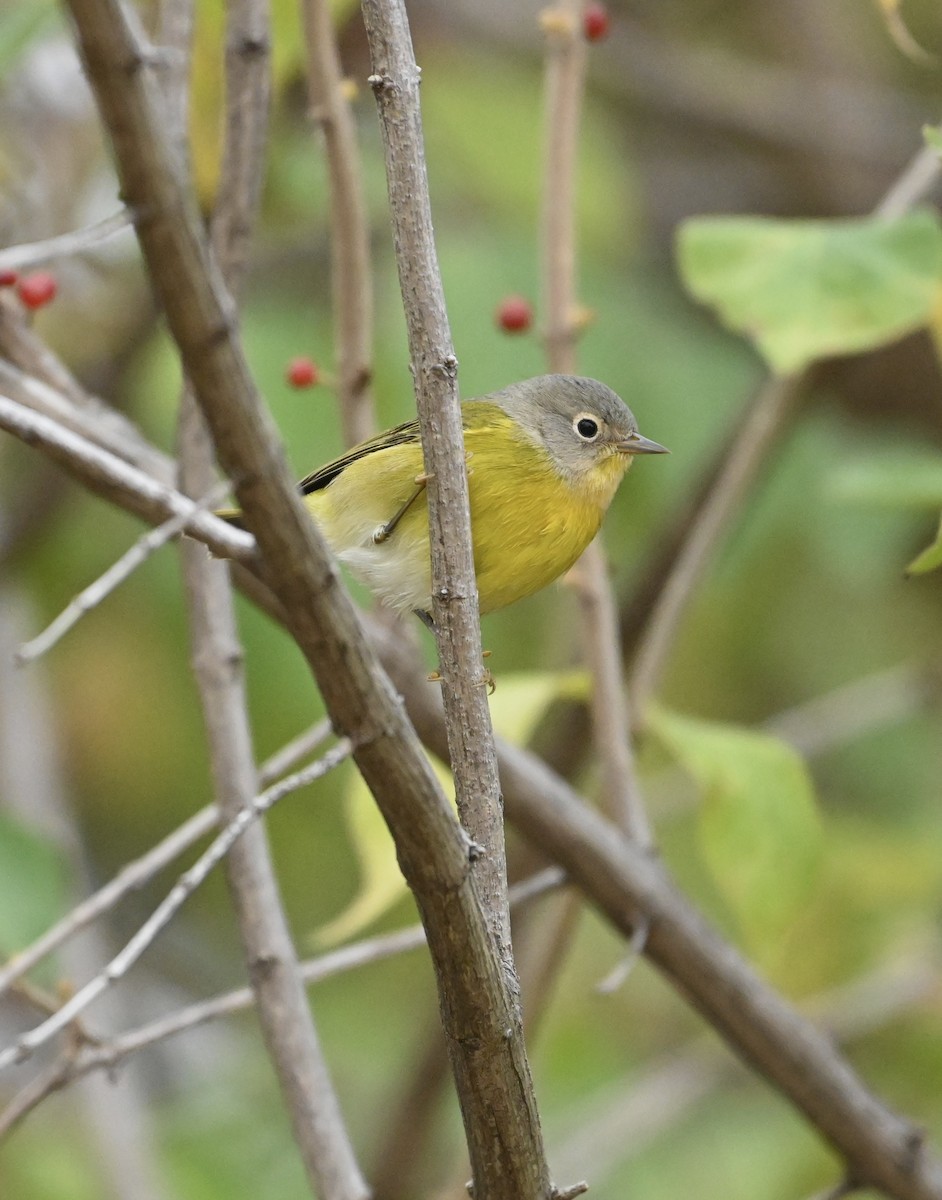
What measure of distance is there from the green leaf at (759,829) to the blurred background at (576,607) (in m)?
0.29

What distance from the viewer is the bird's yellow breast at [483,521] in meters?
3.08

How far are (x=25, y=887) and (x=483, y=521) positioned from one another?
1.18m

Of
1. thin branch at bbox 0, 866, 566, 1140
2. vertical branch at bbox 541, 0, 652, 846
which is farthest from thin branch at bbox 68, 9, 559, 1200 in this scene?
vertical branch at bbox 541, 0, 652, 846

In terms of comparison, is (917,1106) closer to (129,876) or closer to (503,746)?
(503,746)

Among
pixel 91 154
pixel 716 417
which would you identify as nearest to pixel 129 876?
pixel 716 417

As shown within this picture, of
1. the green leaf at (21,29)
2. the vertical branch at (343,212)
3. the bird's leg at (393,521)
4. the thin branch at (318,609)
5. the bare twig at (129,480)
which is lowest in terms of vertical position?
the thin branch at (318,609)

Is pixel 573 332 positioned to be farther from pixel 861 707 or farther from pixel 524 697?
pixel 861 707

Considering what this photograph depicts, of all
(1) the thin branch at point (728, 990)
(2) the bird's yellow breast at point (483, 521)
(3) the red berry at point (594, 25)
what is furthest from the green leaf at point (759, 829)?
(3) the red berry at point (594, 25)

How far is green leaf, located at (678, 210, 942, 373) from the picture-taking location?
3.02 m

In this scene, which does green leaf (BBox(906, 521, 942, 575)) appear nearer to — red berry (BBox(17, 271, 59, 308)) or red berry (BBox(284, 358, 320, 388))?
red berry (BBox(284, 358, 320, 388))

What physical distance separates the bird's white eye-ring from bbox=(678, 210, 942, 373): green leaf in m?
0.49

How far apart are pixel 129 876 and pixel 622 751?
1.26 metres

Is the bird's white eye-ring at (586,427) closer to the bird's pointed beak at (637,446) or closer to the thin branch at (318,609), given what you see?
the bird's pointed beak at (637,446)

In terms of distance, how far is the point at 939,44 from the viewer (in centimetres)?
638
